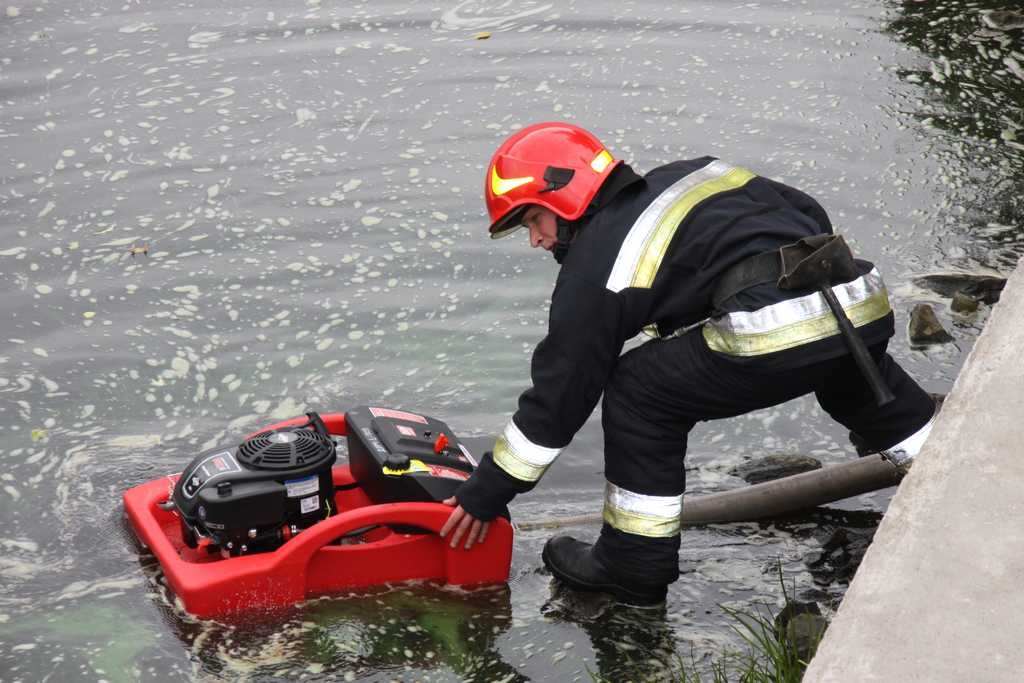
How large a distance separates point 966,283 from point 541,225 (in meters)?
2.78

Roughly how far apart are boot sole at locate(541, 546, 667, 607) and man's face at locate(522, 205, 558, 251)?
3.28ft

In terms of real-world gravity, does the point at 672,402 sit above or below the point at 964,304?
above

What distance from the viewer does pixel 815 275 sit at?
345cm

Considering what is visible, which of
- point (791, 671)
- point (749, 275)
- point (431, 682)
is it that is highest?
point (749, 275)

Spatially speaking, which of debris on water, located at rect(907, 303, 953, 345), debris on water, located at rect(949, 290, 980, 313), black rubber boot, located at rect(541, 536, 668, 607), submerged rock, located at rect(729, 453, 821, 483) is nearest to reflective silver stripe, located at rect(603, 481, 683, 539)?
black rubber boot, located at rect(541, 536, 668, 607)

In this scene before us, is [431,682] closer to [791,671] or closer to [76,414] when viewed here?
[791,671]

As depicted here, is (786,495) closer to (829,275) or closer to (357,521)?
(829,275)

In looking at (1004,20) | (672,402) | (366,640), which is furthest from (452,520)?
(1004,20)

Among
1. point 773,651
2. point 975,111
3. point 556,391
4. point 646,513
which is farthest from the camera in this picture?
point 975,111

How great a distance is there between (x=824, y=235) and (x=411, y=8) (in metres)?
6.19

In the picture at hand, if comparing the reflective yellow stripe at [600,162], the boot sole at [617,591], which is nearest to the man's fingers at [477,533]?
the boot sole at [617,591]

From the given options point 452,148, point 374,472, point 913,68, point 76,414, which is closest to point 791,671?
point 374,472

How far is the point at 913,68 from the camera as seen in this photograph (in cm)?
812

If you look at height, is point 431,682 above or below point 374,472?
below
